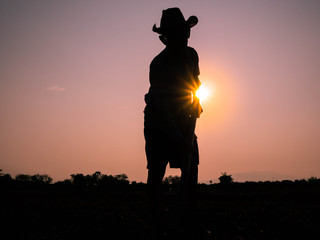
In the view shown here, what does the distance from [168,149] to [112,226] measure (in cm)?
128

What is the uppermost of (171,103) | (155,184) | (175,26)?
(175,26)

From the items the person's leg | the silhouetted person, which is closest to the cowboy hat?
the silhouetted person

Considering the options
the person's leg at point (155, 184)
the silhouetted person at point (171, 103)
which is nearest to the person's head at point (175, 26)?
the silhouetted person at point (171, 103)

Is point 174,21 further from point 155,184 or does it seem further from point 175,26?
point 155,184

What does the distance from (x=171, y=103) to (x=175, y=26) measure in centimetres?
93

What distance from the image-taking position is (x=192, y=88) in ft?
11.7

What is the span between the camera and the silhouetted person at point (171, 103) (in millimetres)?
3338

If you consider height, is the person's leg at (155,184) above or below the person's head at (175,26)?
below

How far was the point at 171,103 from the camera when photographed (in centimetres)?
341

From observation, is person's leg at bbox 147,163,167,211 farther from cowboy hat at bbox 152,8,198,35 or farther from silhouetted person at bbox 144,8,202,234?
cowboy hat at bbox 152,8,198,35

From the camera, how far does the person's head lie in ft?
11.4

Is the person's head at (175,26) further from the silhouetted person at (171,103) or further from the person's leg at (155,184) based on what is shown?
the person's leg at (155,184)

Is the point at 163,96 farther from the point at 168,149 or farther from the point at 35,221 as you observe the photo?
the point at 35,221

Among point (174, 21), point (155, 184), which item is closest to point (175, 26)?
point (174, 21)
